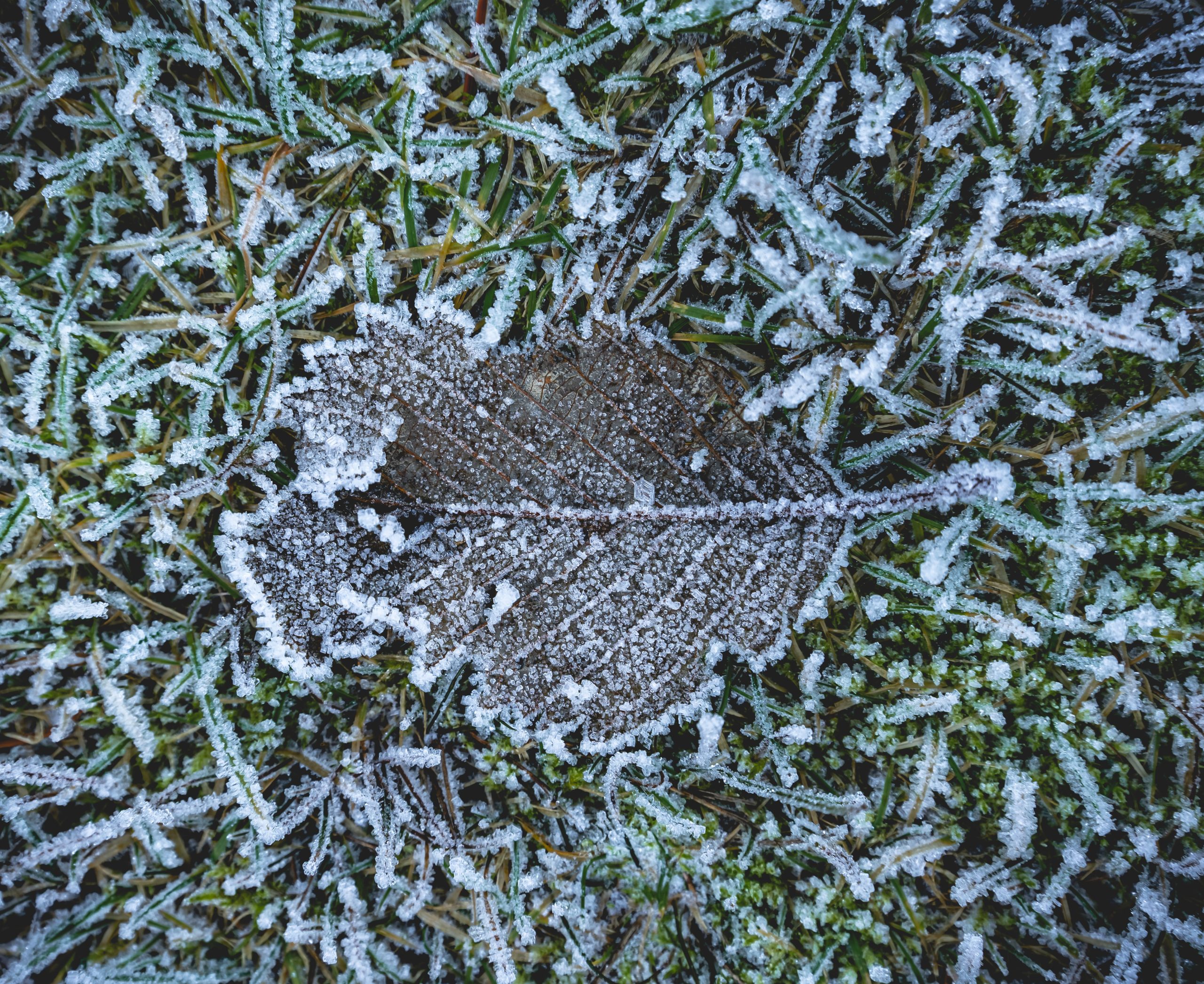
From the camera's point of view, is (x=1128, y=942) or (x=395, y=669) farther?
(x=395, y=669)

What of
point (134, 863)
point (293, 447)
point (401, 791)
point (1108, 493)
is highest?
point (1108, 493)

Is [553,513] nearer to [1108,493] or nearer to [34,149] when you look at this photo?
[1108,493]

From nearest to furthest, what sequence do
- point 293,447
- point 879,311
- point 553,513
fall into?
1. point 553,513
2. point 879,311
3. point 293,447

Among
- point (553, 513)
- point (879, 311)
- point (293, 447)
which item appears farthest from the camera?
point (293, 447)

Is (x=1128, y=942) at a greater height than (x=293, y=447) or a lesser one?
lesser

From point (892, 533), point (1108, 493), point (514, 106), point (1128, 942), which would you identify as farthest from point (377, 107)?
point (1128, 942)

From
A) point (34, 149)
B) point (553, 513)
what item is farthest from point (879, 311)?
point (34, 149)
